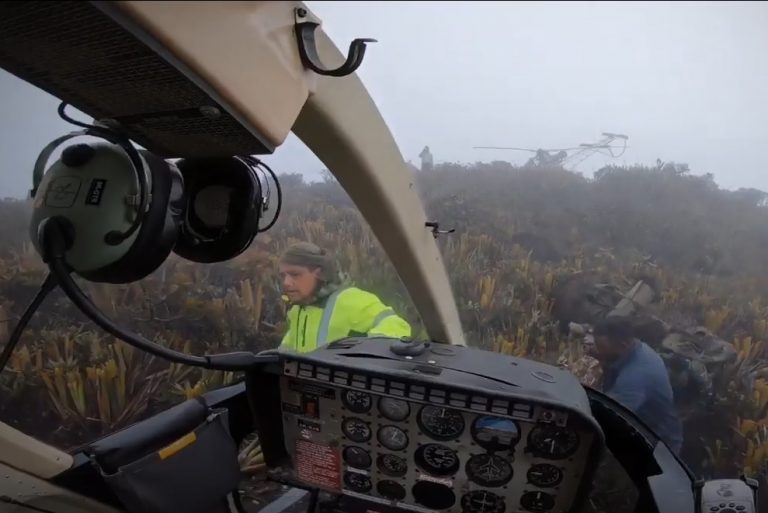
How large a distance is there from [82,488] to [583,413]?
3.78 feet

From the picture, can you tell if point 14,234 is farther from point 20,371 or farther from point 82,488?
point 82,488

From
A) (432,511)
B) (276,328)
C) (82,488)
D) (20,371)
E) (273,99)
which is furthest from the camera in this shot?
(276,328)

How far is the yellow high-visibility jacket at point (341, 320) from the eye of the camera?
2.06 m

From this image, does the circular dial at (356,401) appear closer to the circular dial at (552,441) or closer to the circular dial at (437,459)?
the circular dial at (437,459)

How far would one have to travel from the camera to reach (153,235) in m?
0.88

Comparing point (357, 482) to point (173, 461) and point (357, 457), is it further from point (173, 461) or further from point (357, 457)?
point (173, 461)

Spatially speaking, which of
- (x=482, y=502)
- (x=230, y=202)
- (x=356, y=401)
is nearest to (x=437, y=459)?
(x=482, y=502)

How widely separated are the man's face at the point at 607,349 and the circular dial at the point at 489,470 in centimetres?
75

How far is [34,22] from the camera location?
0.60 m

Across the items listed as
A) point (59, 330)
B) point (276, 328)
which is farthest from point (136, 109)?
point (276, 328)

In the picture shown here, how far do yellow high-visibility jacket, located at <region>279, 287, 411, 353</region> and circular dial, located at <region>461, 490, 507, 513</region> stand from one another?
0.78 m

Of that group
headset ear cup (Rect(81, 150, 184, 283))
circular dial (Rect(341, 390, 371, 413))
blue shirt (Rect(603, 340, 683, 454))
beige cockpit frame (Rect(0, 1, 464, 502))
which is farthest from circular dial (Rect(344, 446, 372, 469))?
blue shirt (Rect(603, 340, 683, 454))

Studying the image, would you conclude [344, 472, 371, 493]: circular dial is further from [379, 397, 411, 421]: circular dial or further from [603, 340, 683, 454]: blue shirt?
[603, 340, 683, 454]: blue shirt

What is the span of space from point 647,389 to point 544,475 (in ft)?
2.38
